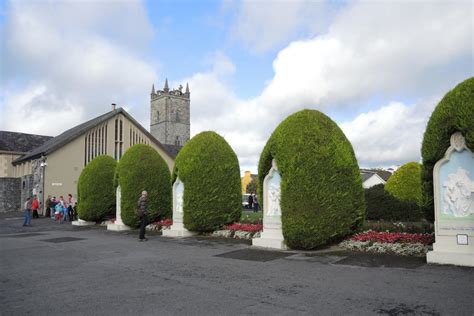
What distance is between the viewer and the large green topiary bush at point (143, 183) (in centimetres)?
1769

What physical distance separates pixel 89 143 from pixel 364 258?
1434 inches

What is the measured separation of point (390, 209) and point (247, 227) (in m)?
7.94

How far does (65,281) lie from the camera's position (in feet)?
23.5

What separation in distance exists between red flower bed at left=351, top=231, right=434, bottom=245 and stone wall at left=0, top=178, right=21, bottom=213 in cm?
4115

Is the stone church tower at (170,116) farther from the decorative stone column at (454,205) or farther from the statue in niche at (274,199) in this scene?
the decorative stone column at (454,205)

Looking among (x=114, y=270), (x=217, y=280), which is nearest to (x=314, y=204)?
(x=217, y=280)

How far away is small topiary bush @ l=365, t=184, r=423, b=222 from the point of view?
17.7m

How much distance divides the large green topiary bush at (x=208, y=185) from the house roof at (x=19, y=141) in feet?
125

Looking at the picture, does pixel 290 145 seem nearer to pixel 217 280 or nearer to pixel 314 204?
pixel 314 204

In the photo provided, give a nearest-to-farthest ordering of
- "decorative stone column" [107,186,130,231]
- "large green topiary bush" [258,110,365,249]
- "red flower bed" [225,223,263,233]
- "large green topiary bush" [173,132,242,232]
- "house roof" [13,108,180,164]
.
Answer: "large green topiary bush" [258,110,365,249]
"red flower bed" [225,223,263,233]
"large green topiary bush" [173,132,242,232]
"decorative stone column" [107,186,130,231]
"house roof" [13,108,180,164]

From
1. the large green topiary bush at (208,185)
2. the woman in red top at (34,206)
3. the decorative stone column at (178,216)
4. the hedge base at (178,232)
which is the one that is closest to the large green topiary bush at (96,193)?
the decorative stone column at (178,216)

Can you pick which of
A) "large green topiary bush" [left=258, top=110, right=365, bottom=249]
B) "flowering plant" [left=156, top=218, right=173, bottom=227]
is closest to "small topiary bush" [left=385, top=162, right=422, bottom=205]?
"flowering plant" [left=156, top=218, right=173, bottom=227]

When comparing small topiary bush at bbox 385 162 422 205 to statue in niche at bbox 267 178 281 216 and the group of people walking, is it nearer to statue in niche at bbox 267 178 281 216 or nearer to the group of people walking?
statue in niche at bbox 267 178 281 216

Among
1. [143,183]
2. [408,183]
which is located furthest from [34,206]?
[408,183]
